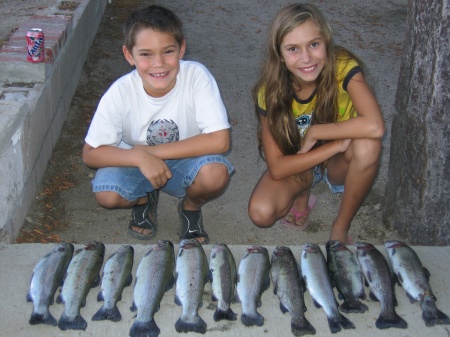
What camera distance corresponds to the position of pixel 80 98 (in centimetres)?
620

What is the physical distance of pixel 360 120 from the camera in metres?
3.87

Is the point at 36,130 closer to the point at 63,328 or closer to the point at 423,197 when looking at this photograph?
the point at 63,328

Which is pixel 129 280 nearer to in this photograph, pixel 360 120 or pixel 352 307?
pixel 352 307

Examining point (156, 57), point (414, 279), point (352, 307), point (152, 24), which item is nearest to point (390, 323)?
point (352, 307)

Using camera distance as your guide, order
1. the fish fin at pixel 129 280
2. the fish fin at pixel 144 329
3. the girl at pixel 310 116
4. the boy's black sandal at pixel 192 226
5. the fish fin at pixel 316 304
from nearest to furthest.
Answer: the fish fin at pixel 144 329, the fish fin at pixel 316 304, the fish fin at pixel 129 280, the girl at pixel 310 116, the boy's black sandal at pixel 192 226

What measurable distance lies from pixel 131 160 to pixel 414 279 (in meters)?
1.77

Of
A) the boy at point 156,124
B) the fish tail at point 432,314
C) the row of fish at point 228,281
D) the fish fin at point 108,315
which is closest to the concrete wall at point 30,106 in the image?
the boy at point 156,124

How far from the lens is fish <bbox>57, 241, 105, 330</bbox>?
314cm

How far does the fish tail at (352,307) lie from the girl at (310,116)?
948mm

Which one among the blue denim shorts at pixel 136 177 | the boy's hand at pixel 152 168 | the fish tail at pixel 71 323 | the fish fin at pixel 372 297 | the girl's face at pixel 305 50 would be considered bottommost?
the fish tail at pixel 71 323

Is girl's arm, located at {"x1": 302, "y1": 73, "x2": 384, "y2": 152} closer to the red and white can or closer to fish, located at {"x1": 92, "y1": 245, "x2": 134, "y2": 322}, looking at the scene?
fish, located at {"x1": 92, "y1": 245, "x2": 134, "y2": 322}

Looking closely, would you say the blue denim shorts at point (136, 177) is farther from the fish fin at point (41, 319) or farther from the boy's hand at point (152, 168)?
the fish fin at point (41, 319)

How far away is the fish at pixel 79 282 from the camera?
314cm

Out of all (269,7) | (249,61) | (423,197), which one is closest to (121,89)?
(423,197)
